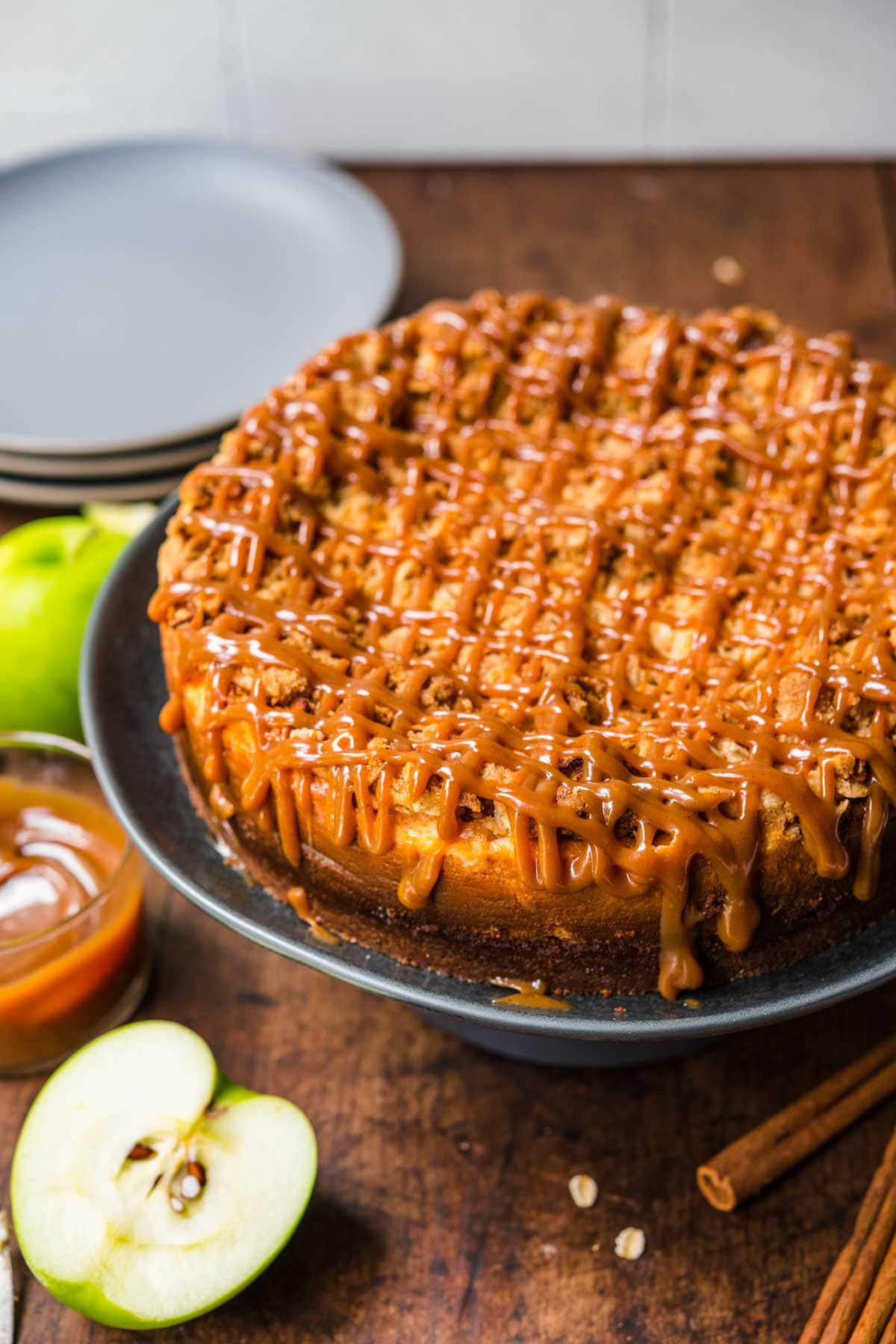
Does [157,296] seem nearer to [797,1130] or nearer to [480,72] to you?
[480,72]

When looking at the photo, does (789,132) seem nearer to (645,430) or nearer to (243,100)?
(243,100)

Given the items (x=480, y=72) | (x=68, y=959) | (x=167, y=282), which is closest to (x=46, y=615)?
(x=68, y=959)

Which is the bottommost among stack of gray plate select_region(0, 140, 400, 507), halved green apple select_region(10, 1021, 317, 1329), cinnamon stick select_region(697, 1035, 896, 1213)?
cinnamon stick select_region(697, 1035, 896, 1213)

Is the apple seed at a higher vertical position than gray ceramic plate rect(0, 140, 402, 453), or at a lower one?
lower

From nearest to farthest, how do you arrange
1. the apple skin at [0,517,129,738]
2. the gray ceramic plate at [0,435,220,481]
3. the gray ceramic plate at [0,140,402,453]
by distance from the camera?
the apple skin at [0,517,129,738], the gray ceramic plate at [0,435,220,481], the gray ceramic plate at [0,140,402,453]

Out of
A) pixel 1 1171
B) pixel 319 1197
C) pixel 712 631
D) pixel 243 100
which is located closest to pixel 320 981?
pixel 319 1197

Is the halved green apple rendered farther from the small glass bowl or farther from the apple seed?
the small glass bowl

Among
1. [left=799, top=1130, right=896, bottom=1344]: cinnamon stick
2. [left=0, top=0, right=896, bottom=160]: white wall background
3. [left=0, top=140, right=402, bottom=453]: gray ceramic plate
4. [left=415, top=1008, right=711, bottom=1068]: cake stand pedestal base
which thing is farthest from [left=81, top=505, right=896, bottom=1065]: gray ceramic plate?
[left=0, top=0, right=896, bottom=160]: white wall background
